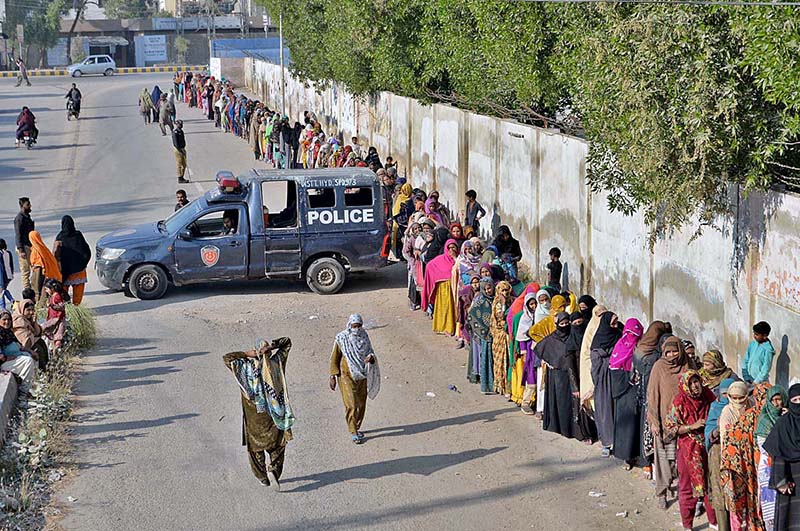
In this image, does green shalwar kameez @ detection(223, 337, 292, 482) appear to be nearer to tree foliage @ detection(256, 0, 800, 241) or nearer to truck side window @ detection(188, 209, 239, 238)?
tree foliage @ detection(256, 0, 800, 241)

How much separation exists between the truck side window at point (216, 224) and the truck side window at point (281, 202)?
1.52 feet

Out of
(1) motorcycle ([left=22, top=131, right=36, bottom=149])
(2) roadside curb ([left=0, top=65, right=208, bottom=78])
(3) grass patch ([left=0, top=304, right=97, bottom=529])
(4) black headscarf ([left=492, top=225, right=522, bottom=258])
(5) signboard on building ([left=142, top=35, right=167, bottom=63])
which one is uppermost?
(5) signboard on building ([left=142, top=35, right=167, bottom=63])

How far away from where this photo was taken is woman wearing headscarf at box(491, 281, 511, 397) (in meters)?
12.9

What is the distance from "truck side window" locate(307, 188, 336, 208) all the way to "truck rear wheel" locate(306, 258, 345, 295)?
0.86m

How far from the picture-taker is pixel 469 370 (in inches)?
545

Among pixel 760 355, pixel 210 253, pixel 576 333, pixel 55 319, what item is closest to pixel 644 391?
pixel 760 355

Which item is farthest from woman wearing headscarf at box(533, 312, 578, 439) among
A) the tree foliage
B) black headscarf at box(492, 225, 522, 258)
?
black headscarf at box(492, 225, 522, 258)

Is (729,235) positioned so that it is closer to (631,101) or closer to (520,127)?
(631,101)

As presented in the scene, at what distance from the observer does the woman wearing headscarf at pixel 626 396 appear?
10.8m

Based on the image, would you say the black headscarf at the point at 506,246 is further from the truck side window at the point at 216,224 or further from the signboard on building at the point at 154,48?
the signboard on building at the point at 154,48

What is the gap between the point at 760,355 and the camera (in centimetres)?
1055

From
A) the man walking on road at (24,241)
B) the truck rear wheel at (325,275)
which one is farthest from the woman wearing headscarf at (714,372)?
the man walking on road at (24,241)

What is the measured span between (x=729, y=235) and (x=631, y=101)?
1938 millimetres

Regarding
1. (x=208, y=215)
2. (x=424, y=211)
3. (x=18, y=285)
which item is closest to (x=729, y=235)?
(x=424, y=211)
